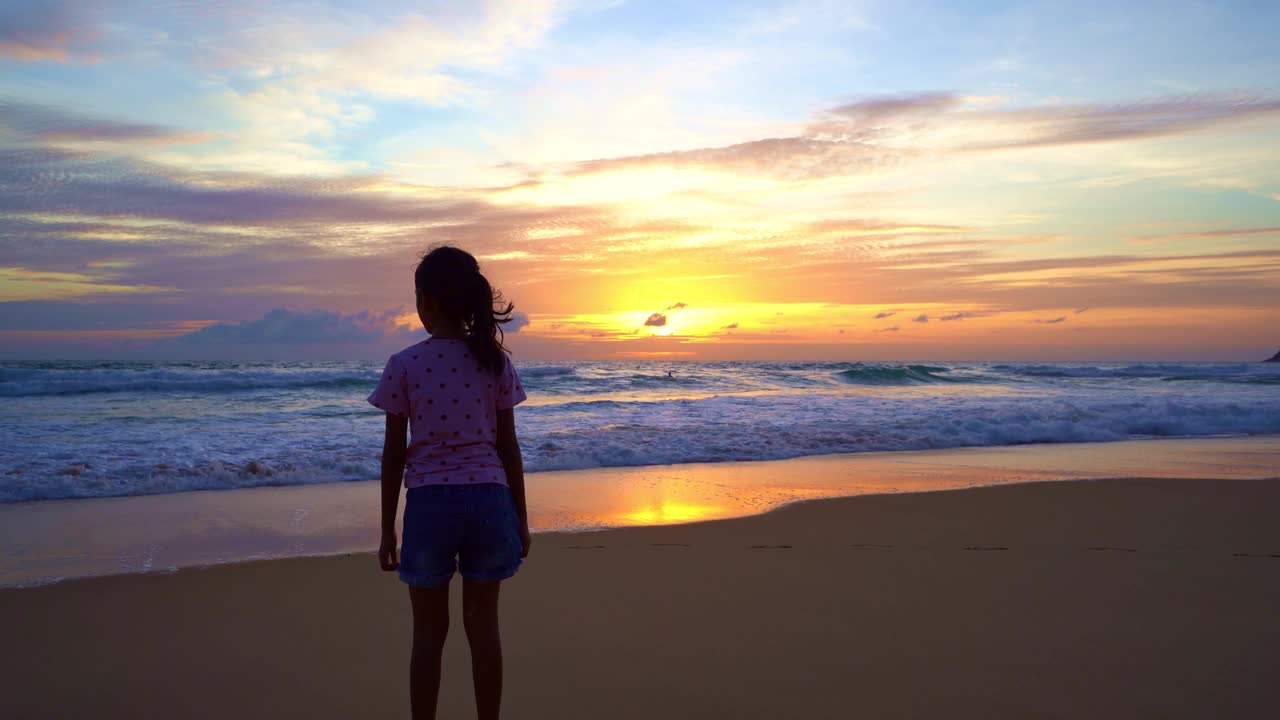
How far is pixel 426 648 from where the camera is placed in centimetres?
253

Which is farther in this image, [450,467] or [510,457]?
[510,457]

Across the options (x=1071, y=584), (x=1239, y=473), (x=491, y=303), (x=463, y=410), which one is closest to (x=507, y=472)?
(x=463, y=410)

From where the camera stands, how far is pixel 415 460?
98.9 inches

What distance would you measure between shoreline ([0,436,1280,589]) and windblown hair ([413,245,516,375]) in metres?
3.59

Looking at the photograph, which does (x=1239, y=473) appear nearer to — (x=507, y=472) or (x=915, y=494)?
(x=915, y=494)

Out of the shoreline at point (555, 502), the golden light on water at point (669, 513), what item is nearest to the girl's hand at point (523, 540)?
the shoreline at point (555, 502)

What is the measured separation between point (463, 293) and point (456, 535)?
0.77 meters

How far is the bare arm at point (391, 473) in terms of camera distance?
248 cm

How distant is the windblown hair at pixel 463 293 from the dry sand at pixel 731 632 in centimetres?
161

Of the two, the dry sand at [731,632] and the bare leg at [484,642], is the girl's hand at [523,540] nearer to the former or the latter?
the bare leg at [484,642]

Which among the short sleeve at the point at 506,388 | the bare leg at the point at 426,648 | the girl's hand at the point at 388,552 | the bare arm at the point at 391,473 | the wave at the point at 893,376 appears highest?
the short sleeve at the point at 506,388

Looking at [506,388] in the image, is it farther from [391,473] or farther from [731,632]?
[731,632]

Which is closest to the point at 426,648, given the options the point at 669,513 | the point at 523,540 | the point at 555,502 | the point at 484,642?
the point at 484,642

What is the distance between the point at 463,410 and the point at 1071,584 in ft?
13.0
